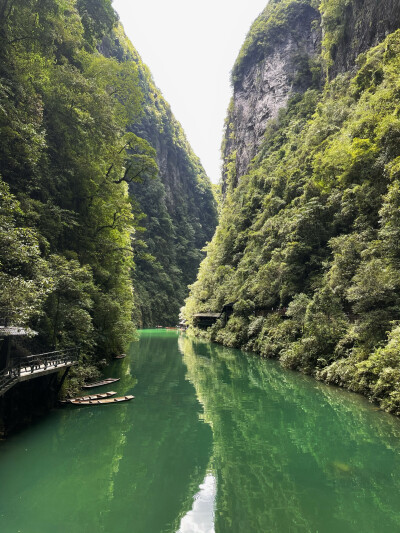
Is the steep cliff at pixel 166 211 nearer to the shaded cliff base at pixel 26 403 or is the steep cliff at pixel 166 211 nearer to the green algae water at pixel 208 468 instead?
the shaded cliff base at pixel 26 403

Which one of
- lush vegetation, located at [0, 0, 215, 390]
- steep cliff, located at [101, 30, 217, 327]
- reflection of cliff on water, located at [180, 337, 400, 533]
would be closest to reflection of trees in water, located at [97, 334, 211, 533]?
reflection of cliff on water, located at [180, 337, 400, 533]

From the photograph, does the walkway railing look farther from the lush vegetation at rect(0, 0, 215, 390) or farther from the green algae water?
the green algae water

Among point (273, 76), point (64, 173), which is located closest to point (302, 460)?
point (64, 173)

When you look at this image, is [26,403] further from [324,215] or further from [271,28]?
[271,28]

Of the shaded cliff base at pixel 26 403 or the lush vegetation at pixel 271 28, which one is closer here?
the shaded cliff base at pixel 26 403

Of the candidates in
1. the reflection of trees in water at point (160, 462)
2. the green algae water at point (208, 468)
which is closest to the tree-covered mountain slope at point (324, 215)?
the green algae water at point (208, 468)
